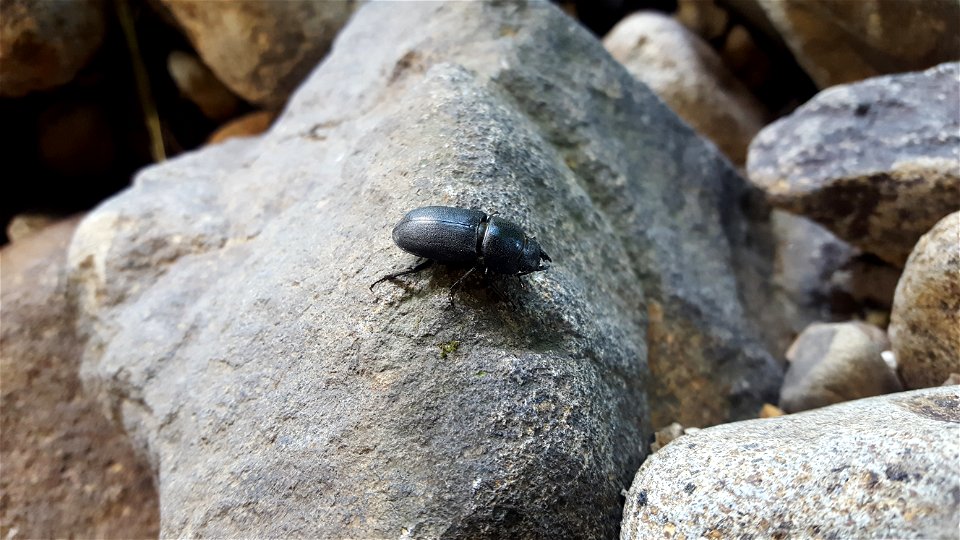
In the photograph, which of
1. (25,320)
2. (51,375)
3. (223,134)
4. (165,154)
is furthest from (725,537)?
(165,154)

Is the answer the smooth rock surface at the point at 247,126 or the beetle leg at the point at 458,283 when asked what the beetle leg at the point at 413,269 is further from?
the smooth rock surface at the point at 247,126

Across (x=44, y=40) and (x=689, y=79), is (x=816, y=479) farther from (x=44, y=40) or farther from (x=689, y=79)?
(x=44, y=40)

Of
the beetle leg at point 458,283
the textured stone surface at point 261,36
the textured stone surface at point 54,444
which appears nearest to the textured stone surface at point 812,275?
the beetle leg at point 458,283

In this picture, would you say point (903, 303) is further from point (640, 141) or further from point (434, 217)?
point (434, 217)

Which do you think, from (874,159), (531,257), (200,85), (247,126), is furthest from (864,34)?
(200,85)

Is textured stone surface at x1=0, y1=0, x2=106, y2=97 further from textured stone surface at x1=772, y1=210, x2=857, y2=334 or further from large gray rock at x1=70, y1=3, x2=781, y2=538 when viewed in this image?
textured stone surface at x1=772, y1=210, x2=857, y2=334
